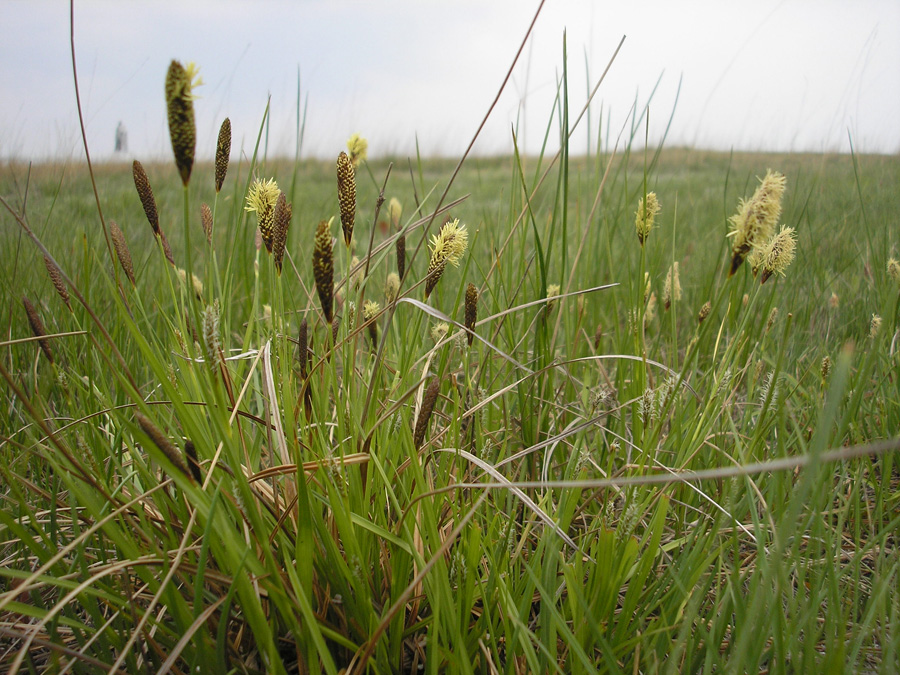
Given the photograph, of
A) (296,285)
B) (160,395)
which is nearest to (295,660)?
(160,395)

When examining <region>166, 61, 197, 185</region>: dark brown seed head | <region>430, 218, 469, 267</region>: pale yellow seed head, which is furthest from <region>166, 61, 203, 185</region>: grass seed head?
<region>430, 218, 469, 267</region>: pale yellow seed head

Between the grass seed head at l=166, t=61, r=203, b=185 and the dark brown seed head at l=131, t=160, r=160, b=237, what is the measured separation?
0.89 ft

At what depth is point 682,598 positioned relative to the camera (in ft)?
2.68

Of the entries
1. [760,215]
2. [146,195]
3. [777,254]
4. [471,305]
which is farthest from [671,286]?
[146,195]

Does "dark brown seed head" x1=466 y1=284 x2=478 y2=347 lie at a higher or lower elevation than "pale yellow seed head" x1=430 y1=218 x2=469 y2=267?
lower

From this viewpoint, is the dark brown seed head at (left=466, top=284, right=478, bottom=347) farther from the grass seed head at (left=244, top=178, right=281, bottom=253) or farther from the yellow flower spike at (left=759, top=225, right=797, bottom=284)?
the yellow flower spike at (left=759, top=225, right=797, bottom=284)

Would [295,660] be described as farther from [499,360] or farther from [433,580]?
[499,360]

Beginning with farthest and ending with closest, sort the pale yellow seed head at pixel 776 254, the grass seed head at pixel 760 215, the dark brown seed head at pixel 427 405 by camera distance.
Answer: the pale yellow seed head at pixel 776 254, the grass seed head at pixel 760 215, the dark brown seed head at pixel 427 405

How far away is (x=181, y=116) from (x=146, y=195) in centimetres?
33

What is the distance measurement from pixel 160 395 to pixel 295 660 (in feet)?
2.79

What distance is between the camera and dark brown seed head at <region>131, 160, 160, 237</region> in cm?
84

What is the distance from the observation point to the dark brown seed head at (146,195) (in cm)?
84

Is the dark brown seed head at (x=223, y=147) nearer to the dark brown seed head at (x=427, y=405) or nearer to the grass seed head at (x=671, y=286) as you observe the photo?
the dark brown seed head at (x=427, y=405)

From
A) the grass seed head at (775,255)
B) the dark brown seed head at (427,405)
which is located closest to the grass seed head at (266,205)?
the dark brown seed head at (427,405)
